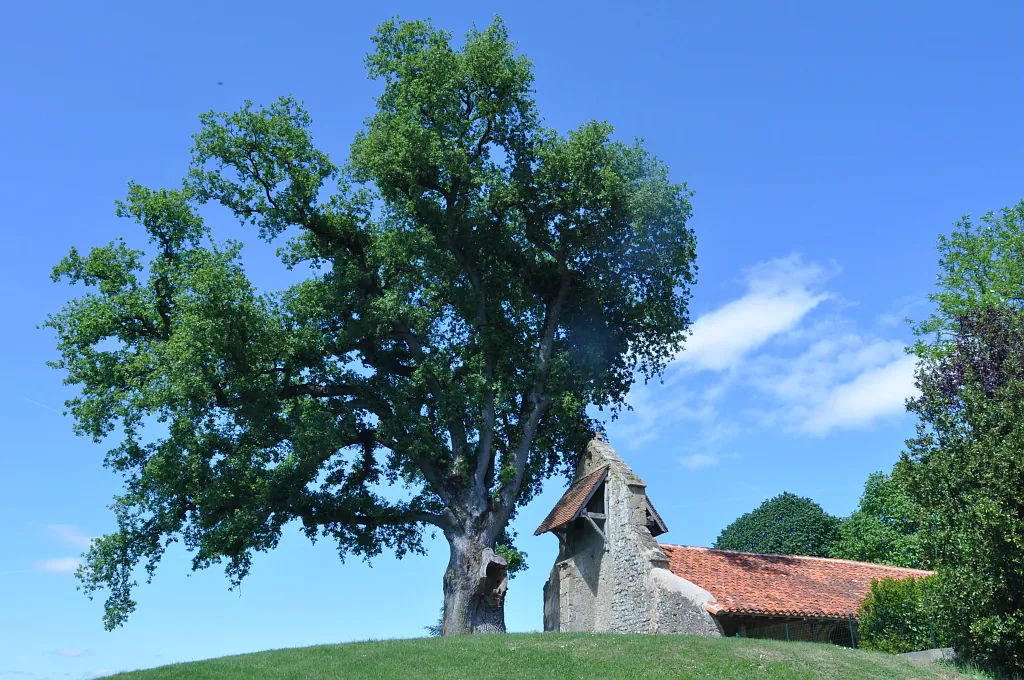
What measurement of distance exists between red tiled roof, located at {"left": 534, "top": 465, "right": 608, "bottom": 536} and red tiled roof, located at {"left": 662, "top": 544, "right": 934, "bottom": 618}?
3.00 meters

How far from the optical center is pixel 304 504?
2603cm

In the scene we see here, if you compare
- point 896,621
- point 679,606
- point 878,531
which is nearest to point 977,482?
point 896,621

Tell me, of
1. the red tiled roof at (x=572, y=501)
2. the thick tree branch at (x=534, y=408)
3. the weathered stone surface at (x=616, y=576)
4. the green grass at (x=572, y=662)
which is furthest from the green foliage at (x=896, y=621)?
the thick tree branch at (x=534, y=408)

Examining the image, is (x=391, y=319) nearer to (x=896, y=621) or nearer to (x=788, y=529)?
(x=896, y=621)

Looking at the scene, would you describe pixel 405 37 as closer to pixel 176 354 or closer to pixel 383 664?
pixel 176 354

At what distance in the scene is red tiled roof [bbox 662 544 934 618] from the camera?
24.4 metres

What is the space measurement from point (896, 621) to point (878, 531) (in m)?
20.2

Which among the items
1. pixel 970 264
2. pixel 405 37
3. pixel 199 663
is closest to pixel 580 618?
pixel 199 663

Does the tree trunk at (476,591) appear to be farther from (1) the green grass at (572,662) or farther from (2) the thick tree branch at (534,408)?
(1) the green grass at (572,662)

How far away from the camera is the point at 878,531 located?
41.1 metres

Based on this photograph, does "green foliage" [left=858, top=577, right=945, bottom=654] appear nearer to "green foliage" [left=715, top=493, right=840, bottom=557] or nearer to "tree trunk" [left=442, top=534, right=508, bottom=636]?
"tree trunk" [left=442, top=534, right=508, bottom=636]

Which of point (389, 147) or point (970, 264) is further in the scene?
point (970, 264)

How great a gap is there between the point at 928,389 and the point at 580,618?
43.8 ft

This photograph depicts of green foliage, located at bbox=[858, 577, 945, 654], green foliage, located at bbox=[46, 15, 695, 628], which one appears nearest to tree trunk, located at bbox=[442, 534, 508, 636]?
green foliage, located at bbox=[46, 15, 695, 628]
